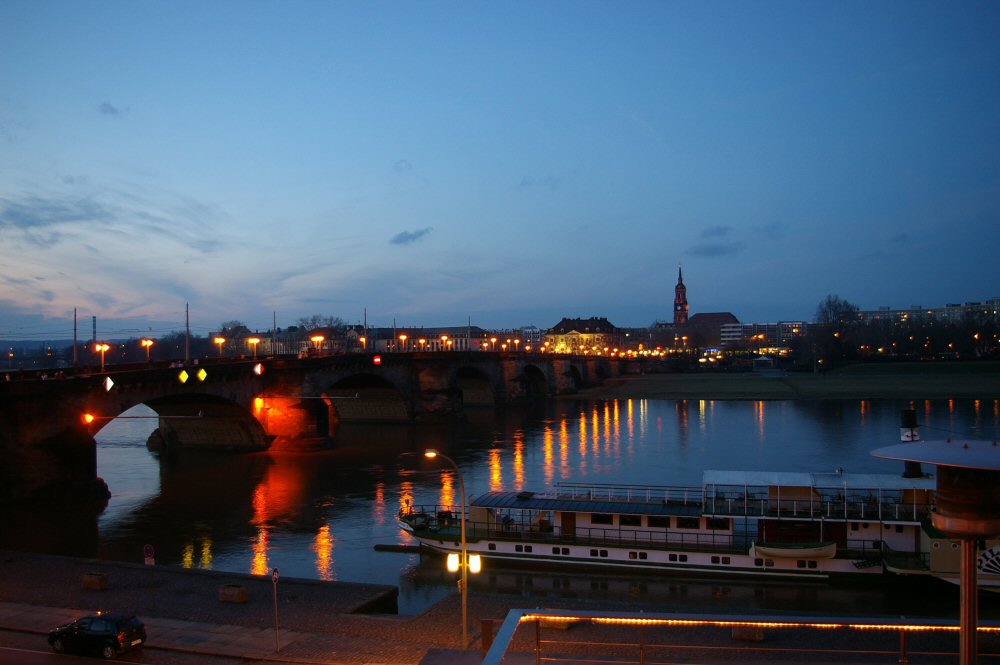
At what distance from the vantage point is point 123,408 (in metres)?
42.2

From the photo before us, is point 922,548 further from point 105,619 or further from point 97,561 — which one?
point 97,561

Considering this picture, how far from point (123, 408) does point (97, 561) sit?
17240 millimetres

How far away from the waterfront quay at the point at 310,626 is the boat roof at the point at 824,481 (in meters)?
9.65

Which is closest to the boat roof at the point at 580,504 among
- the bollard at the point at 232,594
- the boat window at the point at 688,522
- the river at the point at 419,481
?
the boat window at the point at 688,522

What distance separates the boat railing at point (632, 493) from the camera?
102 ft

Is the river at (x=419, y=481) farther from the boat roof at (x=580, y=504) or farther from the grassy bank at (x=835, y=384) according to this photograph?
the grassy bank at (x=835, y=384)

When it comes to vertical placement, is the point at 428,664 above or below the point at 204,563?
above

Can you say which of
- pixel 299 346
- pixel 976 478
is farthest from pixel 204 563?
pixel 299 346

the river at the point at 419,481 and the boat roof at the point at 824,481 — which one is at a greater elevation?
the boat roof at the point at 824,481

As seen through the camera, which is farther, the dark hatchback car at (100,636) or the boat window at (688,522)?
the boat window at (688,522)

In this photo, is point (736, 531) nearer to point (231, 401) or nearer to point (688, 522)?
point (688, 522)

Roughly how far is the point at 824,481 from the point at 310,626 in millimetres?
18902

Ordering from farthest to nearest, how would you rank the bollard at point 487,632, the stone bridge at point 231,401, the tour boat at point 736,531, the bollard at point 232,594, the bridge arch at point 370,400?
the bridge arch at point 370,400 < the stone bridge at point 231,401 < the tour boat at point 736,531 < the bollard at point 232,594 < the bollard at point 487,632

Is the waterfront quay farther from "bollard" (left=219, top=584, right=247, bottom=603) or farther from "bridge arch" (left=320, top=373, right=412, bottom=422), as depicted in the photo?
"bridge arch" (left=320, top=373, right=412, bottom=422)
